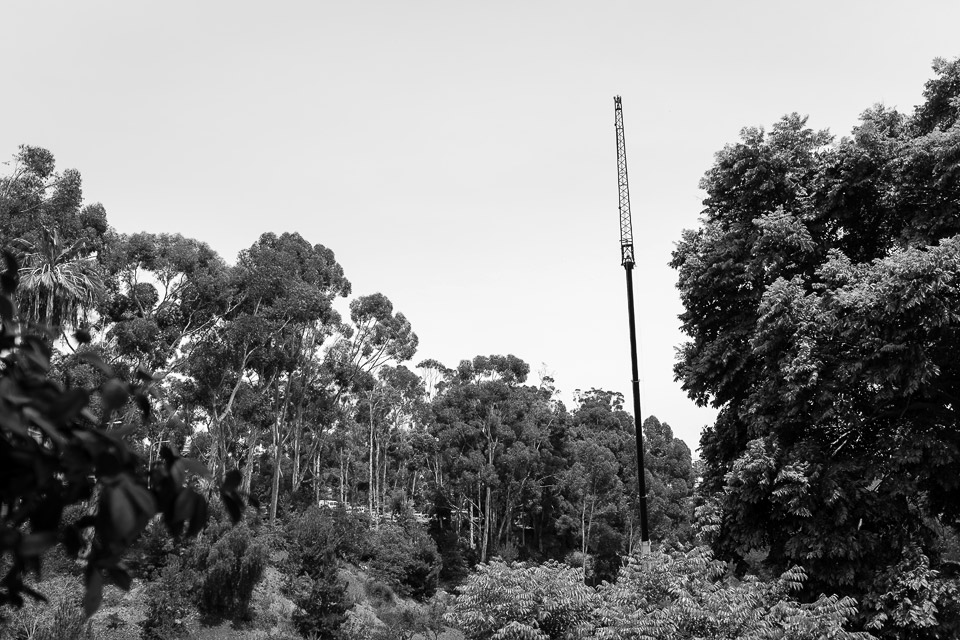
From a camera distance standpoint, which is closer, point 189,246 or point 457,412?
point 189,246

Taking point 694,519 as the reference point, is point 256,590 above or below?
below

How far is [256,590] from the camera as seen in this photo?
2477 cm

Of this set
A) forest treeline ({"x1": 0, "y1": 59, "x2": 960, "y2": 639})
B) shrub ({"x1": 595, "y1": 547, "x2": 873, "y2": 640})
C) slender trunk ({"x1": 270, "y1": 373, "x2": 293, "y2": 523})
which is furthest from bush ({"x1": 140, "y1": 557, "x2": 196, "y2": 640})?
shrub ({"x1": 595, "y1": 547, "x2": 873, "y2": 640})

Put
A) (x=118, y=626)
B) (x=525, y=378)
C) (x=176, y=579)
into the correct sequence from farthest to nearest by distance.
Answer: (x=525, y=378) → (x=176, y=579) → (x=118, y=626)

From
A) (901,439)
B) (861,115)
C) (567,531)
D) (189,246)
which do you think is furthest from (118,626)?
(567,531)

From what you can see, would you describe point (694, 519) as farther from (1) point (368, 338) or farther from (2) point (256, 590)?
(1) point (368, 338)

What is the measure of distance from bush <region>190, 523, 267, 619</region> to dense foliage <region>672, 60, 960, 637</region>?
1520cm

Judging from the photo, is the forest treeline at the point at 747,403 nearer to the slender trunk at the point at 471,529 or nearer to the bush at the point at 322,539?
the bush at the point at 322,539

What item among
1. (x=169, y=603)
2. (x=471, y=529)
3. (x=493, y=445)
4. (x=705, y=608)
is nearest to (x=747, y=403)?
(x=705, y=608)

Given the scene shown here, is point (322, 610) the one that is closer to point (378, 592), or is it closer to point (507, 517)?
point (378, 592)

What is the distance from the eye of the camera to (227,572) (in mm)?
22719

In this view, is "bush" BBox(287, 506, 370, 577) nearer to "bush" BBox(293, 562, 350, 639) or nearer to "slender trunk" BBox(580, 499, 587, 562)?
"bush" BBox(293, 562, 350, 639)

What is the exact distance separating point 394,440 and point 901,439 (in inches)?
1644

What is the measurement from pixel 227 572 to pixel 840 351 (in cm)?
1862
